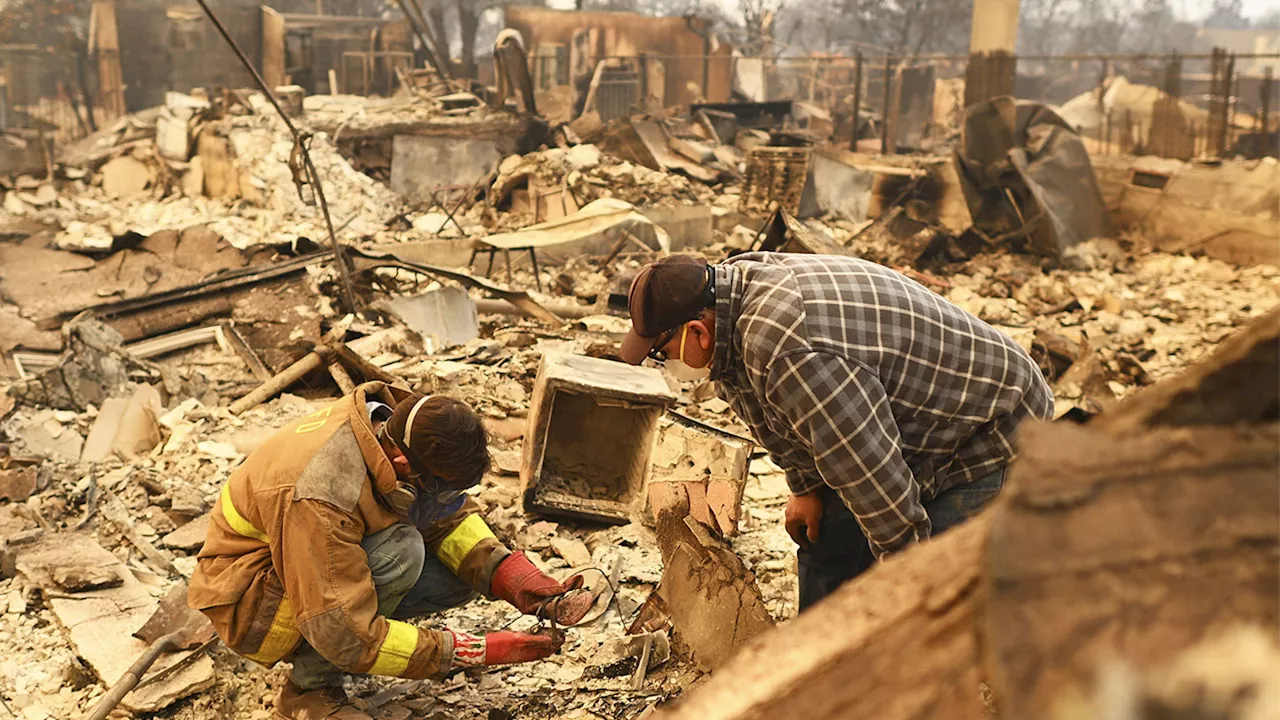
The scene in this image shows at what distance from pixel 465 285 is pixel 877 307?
515 cm

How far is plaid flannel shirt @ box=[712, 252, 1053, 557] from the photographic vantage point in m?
2.59

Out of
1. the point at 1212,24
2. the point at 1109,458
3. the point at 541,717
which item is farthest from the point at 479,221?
the point at 1212,24

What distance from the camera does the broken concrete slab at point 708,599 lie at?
332 cm

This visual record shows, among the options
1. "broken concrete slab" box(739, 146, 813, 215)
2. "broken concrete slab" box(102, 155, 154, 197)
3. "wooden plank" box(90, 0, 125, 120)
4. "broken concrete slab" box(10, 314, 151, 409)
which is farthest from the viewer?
"wooden plank" box(90, 0, 125, 120)

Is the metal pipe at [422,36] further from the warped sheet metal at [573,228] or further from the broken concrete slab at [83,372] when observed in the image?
the broken concrete slab at [83,372]

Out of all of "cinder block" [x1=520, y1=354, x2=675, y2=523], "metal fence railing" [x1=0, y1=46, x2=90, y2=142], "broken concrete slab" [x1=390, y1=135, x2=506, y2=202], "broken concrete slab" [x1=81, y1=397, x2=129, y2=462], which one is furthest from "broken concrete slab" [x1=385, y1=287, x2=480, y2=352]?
"metal fence railing" [x1=0, y1=46, x2=90, y2=142]

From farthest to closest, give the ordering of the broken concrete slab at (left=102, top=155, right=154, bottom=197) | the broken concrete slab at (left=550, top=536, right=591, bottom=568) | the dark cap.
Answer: the broken concrete slab at (left=102, top=155, right=154, bottom=197) → the broken concrete slab at (left=550, top=536, right=591, bottom=568) → the dark cap

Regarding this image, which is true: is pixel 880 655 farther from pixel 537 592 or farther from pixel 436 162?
pixel 436 162

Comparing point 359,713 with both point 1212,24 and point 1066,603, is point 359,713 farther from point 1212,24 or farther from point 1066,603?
point 1212,24

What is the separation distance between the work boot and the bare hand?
1.48 meters

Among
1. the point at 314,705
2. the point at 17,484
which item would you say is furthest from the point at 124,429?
the point at 314,705

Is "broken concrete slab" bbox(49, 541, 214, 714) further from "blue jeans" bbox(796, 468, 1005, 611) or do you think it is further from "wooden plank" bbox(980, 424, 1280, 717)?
"wooden plank" bbox(980, 424, 1280, 717)

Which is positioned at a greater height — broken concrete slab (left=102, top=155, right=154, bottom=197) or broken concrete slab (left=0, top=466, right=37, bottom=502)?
broken concrete slab (left=102, top=155, right=154, bottom=197)

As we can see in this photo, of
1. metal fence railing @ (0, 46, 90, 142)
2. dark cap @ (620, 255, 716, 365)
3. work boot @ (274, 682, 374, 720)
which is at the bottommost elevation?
work boot @ (274, 682, 374, 720)
